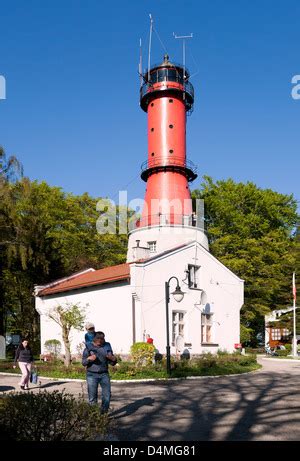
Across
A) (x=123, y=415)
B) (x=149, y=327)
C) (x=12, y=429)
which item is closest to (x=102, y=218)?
(x=149, y=327)

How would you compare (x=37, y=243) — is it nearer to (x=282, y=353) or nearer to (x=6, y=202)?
(x=6, y=202)

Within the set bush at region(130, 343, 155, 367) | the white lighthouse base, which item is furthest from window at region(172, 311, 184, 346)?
the white lighthouse base

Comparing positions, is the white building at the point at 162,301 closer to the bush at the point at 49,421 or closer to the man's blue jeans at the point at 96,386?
the man's blue jeans at the point at 96,386

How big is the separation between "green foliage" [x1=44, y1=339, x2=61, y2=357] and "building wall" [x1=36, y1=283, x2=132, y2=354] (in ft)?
1.76

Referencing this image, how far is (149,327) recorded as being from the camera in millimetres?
22438

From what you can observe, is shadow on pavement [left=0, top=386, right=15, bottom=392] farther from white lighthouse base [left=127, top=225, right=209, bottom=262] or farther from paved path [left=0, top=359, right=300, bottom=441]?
white lighthouse base [left=127, top=225, right=209, bottom=262]

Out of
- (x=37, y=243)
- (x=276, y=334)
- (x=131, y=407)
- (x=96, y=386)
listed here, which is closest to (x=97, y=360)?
(x=96, y=386)

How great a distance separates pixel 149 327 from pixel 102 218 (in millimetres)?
26826

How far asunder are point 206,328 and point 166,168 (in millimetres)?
12053

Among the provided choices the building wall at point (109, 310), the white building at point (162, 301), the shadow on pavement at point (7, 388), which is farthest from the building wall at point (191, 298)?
the shadow on pavement at point (7, 388)

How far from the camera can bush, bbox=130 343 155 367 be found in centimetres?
1925

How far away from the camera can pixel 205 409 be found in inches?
410

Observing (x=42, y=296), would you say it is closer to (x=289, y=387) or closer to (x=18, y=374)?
(x=18, y=374)

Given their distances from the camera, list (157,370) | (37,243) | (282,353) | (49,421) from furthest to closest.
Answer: (282,353) < (37,243) < (157,370) < (49,421)
